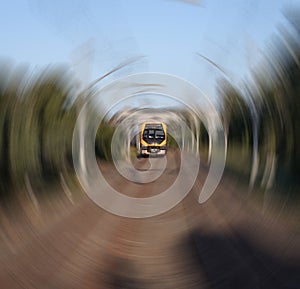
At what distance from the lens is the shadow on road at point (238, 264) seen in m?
6.30

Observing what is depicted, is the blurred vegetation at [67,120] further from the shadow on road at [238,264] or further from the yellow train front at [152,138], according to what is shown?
the yellow train front at [152,138]

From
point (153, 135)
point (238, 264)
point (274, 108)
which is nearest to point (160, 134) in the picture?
point (153, 135)

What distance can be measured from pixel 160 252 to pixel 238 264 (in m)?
1.45

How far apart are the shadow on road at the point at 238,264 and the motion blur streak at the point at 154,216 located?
13mm

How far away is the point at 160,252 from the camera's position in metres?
8.41

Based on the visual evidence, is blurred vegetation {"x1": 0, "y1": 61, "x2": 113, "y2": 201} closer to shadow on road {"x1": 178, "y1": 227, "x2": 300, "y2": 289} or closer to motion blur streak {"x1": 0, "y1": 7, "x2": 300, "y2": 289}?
motion blur streak {"x1": 0, "y1": 7, "x2": 300, "y2": 289}

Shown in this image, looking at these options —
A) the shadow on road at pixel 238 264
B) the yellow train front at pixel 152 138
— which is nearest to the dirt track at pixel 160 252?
the shadow on road at pixel 238 264

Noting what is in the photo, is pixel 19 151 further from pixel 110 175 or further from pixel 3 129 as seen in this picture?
pixel 110 175

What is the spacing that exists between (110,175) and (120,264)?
14.6 m

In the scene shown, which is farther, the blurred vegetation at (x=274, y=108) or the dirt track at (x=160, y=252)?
the blurred vegetation at (x=274, y=108)

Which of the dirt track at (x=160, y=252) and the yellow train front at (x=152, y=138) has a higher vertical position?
the yellow train front at (x=152, y=138)

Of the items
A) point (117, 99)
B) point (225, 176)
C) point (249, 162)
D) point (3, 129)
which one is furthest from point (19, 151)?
point (225, 176)

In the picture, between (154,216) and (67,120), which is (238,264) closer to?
(154,216)

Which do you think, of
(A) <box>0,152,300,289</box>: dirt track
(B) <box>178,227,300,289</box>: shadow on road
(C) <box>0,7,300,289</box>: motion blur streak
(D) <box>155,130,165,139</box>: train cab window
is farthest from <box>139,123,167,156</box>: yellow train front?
(B) <box>178,227,300,289</box>: shadow on road
